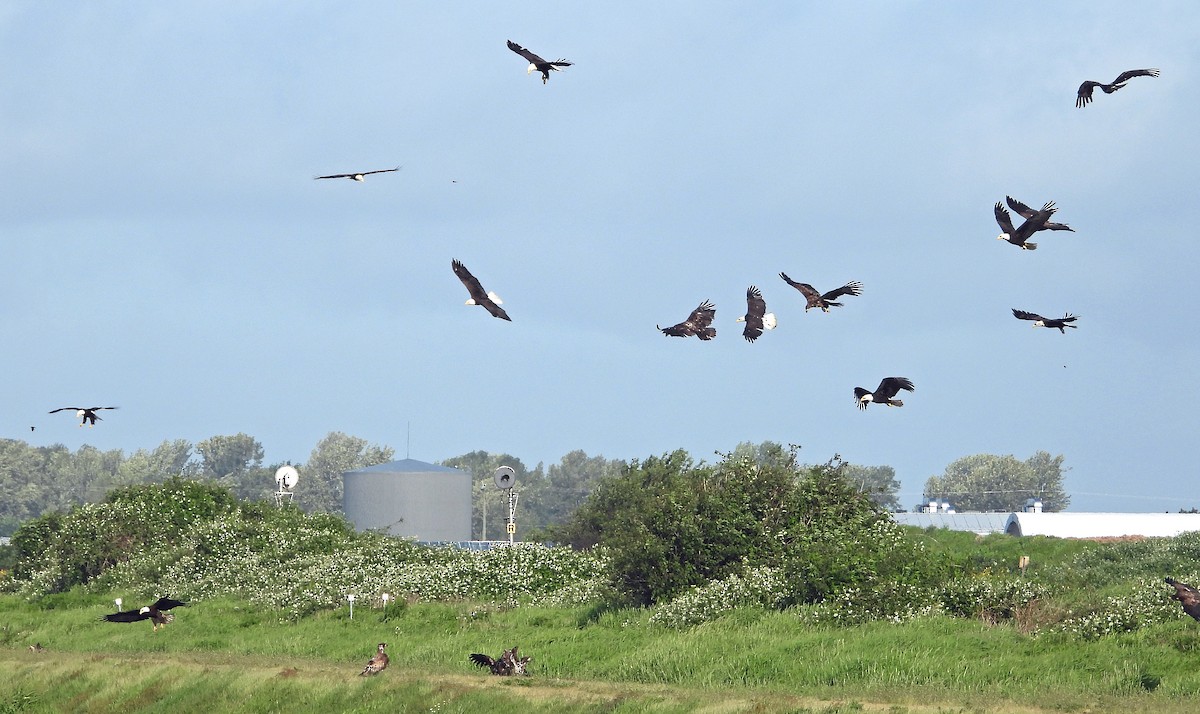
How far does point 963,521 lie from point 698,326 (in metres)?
76.2

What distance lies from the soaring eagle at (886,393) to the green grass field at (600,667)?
5.18 meters

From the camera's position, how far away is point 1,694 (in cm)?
3578

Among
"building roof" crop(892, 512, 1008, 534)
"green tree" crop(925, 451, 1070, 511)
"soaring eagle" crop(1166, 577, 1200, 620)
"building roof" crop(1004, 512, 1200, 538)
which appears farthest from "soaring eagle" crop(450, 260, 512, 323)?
"green tree" crop(925, 451, 1070, 511)

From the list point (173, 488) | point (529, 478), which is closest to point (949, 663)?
point (173, 488)

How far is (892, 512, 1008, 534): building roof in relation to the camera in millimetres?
98125

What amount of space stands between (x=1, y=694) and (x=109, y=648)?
4.61 m

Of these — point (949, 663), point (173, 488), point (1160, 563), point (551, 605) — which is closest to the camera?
point (949, 663)

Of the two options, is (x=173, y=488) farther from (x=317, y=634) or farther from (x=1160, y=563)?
(x=1160, y=563)

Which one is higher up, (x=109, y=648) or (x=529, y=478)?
(x=529, y=478)

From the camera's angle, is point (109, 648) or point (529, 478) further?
point (529, 478)

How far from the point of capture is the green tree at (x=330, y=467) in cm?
16612

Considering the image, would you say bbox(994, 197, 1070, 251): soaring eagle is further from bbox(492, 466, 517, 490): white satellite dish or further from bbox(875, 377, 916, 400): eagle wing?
bbox(492, 466, 517, 490): white satellite dish

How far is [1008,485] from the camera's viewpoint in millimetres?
158000

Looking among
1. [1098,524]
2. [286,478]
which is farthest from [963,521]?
[286,478]
